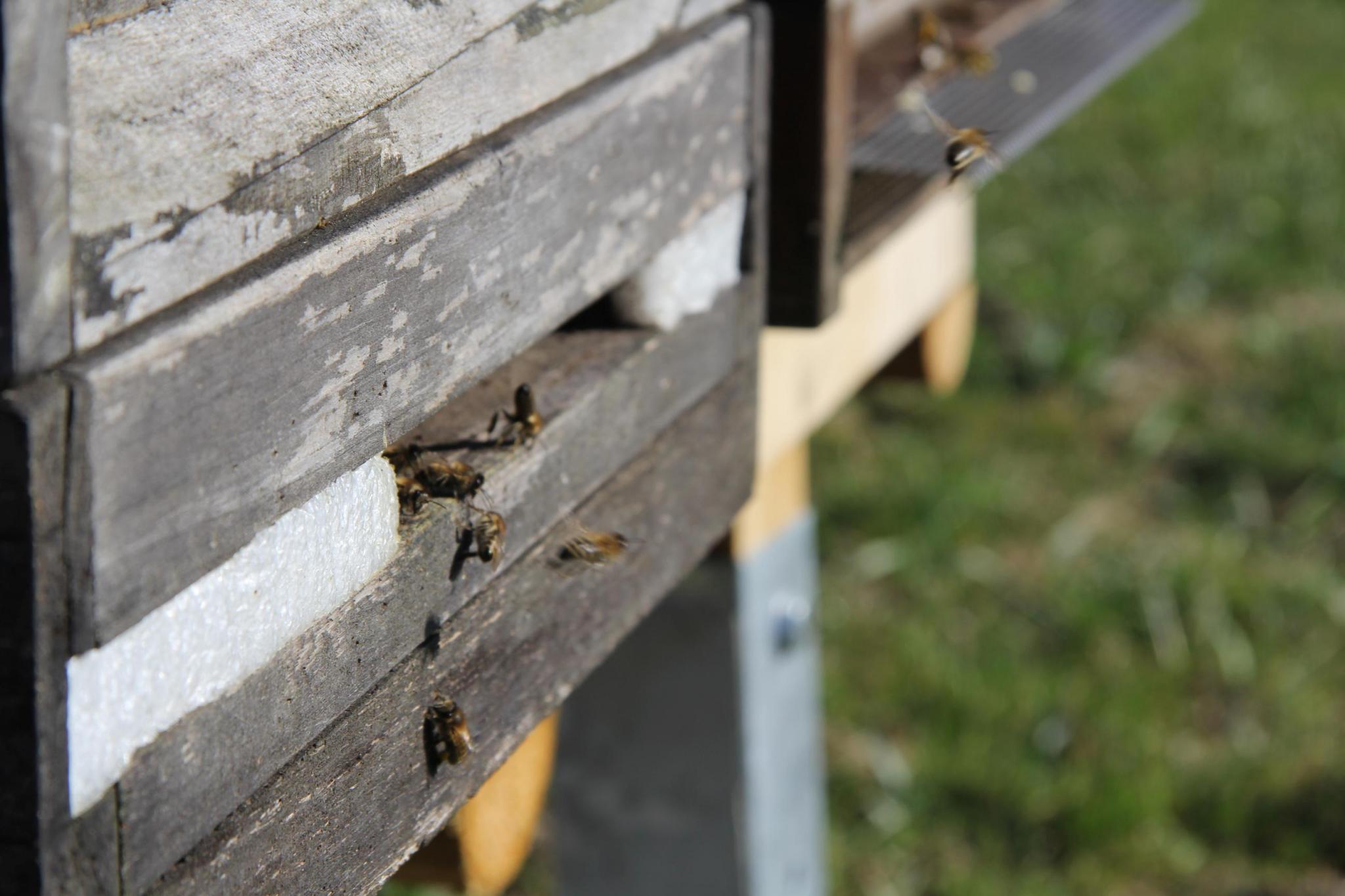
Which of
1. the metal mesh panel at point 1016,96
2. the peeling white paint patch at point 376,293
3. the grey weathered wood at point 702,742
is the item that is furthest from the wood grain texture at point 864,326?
the peeling white paint patch at point 376,293

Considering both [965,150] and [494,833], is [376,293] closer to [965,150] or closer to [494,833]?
[494,833]

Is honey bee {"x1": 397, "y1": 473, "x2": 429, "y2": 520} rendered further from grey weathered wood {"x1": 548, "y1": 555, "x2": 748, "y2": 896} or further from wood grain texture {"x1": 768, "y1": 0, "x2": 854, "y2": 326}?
grey weathered wood {"x1": 548, "y1": 555, "x2": 748, "y2": 896}

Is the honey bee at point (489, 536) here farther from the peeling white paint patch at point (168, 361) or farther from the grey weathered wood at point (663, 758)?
the grey weathered wood at point (663, 758)

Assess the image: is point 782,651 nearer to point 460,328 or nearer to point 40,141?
point 460,328

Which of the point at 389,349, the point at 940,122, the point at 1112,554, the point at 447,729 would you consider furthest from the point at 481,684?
the point at 1112,554

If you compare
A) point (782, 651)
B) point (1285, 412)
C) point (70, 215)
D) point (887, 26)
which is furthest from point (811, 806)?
point (1285, 412)
